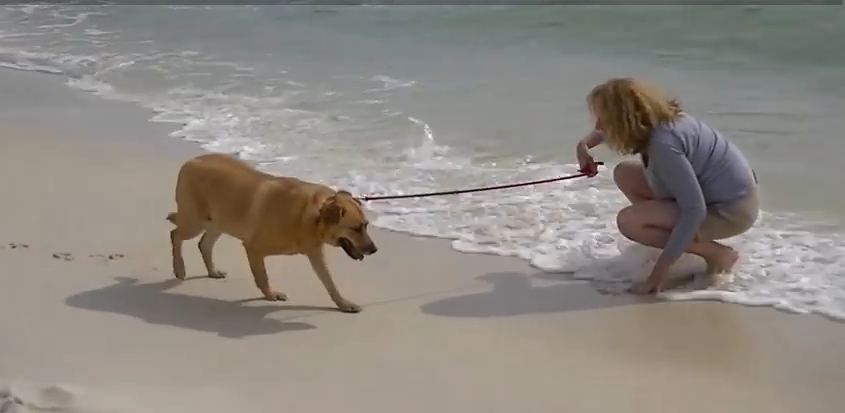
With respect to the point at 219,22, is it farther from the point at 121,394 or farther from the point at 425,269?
the point at 121,394

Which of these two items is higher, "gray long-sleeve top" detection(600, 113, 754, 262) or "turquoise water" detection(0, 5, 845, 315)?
"gray long-sleeve top" detection(600, 113, 754, 262)

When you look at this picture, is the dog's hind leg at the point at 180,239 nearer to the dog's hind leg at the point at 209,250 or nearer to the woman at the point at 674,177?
the dog's hind leg at the point at 209,250

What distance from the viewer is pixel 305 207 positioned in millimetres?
4344

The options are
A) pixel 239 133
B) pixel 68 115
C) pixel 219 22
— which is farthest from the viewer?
pixel 219 22

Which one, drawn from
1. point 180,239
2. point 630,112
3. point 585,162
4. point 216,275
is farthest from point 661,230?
point 180,239

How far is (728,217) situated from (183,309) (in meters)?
2.30

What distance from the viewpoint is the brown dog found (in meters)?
4.31

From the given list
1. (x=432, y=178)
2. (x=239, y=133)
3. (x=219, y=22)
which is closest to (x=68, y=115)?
(x=239, y=133)

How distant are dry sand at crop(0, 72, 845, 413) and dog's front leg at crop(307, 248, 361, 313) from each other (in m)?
0.05

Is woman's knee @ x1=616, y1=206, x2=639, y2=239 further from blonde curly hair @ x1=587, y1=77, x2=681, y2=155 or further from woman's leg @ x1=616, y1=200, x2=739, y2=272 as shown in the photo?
blonde curly hair @ x1=587, y1=77, x2=681, y2=155

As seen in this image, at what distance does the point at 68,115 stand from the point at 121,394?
542 centimetres

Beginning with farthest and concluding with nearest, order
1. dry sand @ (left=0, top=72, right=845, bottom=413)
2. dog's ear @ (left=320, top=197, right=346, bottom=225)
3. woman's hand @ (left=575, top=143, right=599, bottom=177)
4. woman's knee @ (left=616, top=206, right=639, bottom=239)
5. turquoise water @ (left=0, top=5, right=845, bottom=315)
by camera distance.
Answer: turquoise water @ (left=0, top=5, right=845, bottom=315), woman's hand @ (left=575, top=143, right=599, bottom=177), woman's knee @ (left=616, top=206, right=639, bottom=239), dog's ear @ (left=320, top=197, right=346, bottom=225), dry sand @ (left=0, top=72, right=845, bottom=413)

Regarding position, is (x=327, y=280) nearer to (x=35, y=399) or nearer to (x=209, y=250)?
(x=209, y=250)

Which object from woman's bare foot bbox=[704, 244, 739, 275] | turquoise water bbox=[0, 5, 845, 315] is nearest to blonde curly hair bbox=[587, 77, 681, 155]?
woman's bare foot bbox=[704, 244, 739, 275]
